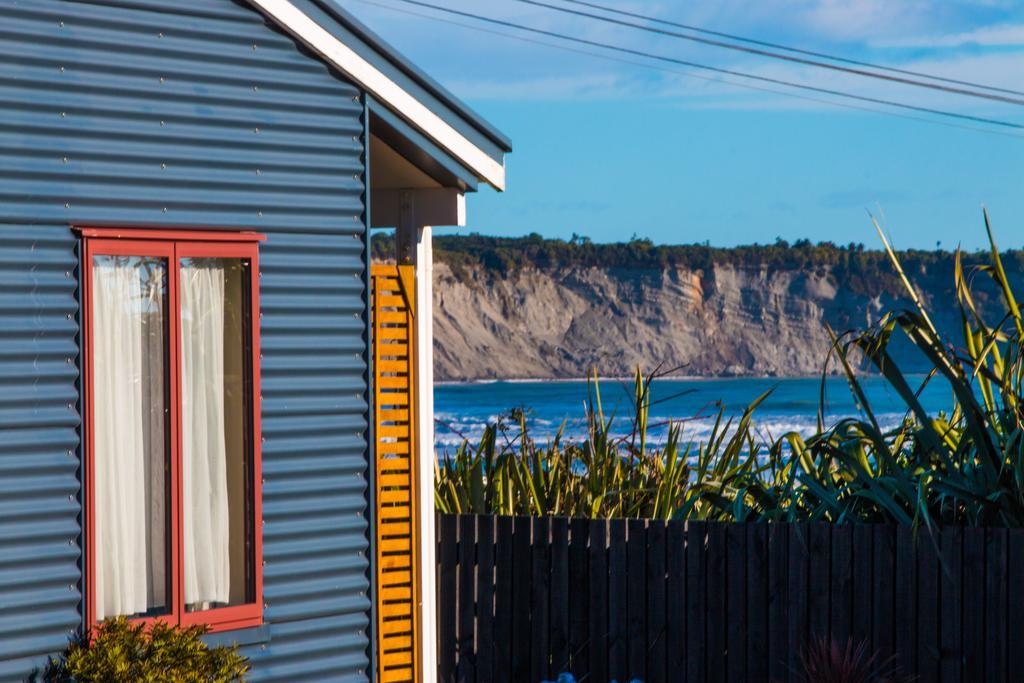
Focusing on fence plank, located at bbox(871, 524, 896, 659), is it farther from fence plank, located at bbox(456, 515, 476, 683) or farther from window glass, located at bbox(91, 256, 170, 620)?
window glass, located at bbox(91, 256, 170, 620)

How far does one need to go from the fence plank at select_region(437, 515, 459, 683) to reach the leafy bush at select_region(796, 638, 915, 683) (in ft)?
7.25

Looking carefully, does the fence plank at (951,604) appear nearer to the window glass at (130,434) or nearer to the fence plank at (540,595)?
the fence plank at (540,595)

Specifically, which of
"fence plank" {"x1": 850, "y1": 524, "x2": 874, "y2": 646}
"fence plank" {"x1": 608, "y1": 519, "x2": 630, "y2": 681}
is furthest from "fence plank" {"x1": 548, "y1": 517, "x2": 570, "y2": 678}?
"fence plank" {"x1": 850, "y1": 524, "x2": 874, "y2": 646}

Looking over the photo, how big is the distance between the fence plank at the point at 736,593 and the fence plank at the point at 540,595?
44.2 inches

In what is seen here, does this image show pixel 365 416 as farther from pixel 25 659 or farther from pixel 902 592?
pixel 902 592

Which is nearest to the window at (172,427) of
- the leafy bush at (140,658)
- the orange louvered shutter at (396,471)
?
the leafy bush at (140,658)

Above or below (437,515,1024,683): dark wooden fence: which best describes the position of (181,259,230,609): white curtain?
above

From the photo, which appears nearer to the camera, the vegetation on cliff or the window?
the window

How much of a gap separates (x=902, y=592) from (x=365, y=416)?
9.92 ft

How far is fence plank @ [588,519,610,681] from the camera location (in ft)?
25.8

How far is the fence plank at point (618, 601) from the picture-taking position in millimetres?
7824

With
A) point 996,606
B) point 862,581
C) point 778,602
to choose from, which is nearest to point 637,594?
point 778,602

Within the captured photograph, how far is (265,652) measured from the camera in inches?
264

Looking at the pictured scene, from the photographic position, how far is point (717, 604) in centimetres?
759
